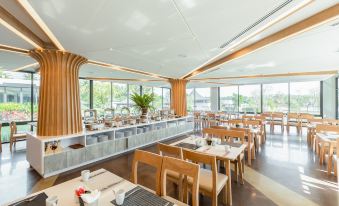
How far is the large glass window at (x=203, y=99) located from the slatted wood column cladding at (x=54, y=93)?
10.0 meters

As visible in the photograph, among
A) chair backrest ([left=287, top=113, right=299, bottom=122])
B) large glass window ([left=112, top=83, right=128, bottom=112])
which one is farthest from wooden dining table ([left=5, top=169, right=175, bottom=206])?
large glass window ([left=112, top=83, right=128, bottom=112])

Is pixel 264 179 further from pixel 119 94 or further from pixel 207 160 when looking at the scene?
pixel 119 94

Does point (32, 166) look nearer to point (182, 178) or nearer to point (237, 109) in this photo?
point (182, 178)

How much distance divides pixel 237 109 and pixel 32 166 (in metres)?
10.6

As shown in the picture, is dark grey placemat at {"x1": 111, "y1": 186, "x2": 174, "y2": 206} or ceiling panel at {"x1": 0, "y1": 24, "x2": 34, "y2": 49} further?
ceiling panel at {"x1": 0, "y1": 24, "x2": 34, "y2": 49}

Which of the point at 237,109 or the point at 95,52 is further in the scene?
the point at 237,109

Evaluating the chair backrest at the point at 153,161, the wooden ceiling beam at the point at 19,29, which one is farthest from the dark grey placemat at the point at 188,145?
the wooden ceiling beam at the point at 19,29

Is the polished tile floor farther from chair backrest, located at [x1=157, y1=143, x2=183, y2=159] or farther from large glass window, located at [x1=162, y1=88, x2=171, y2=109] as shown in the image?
large glass window, located at [x1=162, y1=88, x2=171, y2=109]

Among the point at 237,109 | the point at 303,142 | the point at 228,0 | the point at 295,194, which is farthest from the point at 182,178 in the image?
the point at 237,109

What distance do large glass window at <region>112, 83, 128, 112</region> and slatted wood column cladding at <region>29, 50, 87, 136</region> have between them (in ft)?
17.3

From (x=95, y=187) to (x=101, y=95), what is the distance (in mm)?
7615

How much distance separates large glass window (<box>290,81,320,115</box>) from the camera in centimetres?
856

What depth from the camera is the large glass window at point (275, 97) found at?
9344mm

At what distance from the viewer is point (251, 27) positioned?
266 cm
